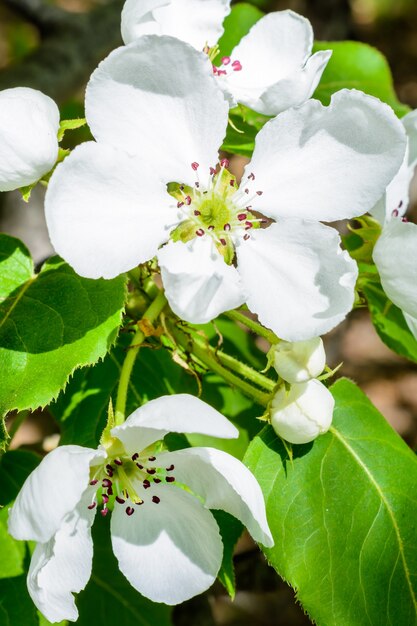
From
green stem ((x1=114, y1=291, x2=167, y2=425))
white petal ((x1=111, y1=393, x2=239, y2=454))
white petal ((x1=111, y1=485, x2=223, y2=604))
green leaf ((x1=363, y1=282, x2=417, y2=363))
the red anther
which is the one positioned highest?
the red anther

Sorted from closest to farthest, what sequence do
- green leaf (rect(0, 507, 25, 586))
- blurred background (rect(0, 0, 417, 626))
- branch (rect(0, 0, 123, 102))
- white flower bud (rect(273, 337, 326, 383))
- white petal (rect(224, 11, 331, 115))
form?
1. white flower bud (rect(273, 337, 326, 383))
2. white petal (rect(224, 11, 331, 115))
3. green leaf (rect(0, 507, 25, 586))
4. blurred background (rect(0, 0, 417, 626))
5. branch (rect(0, 0, 123, 102))

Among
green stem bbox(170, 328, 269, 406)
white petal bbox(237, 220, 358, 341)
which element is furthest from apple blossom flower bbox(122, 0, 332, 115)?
green stem bbox(170, 328, 269, 406)

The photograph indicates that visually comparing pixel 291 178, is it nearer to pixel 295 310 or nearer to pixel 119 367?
pixel 295 310

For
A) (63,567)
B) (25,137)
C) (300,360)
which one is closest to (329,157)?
(300,360)

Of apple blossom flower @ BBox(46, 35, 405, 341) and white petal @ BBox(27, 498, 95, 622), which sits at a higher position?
apple blossom flower @ BBox(46, 35, 405, 341)

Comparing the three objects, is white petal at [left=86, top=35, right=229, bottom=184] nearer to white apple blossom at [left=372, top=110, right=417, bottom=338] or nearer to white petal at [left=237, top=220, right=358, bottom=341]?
white petal at [left=237, top=220, right=358, bottom=341]

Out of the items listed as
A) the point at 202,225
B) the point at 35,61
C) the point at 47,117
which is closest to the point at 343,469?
the point at 202,225
